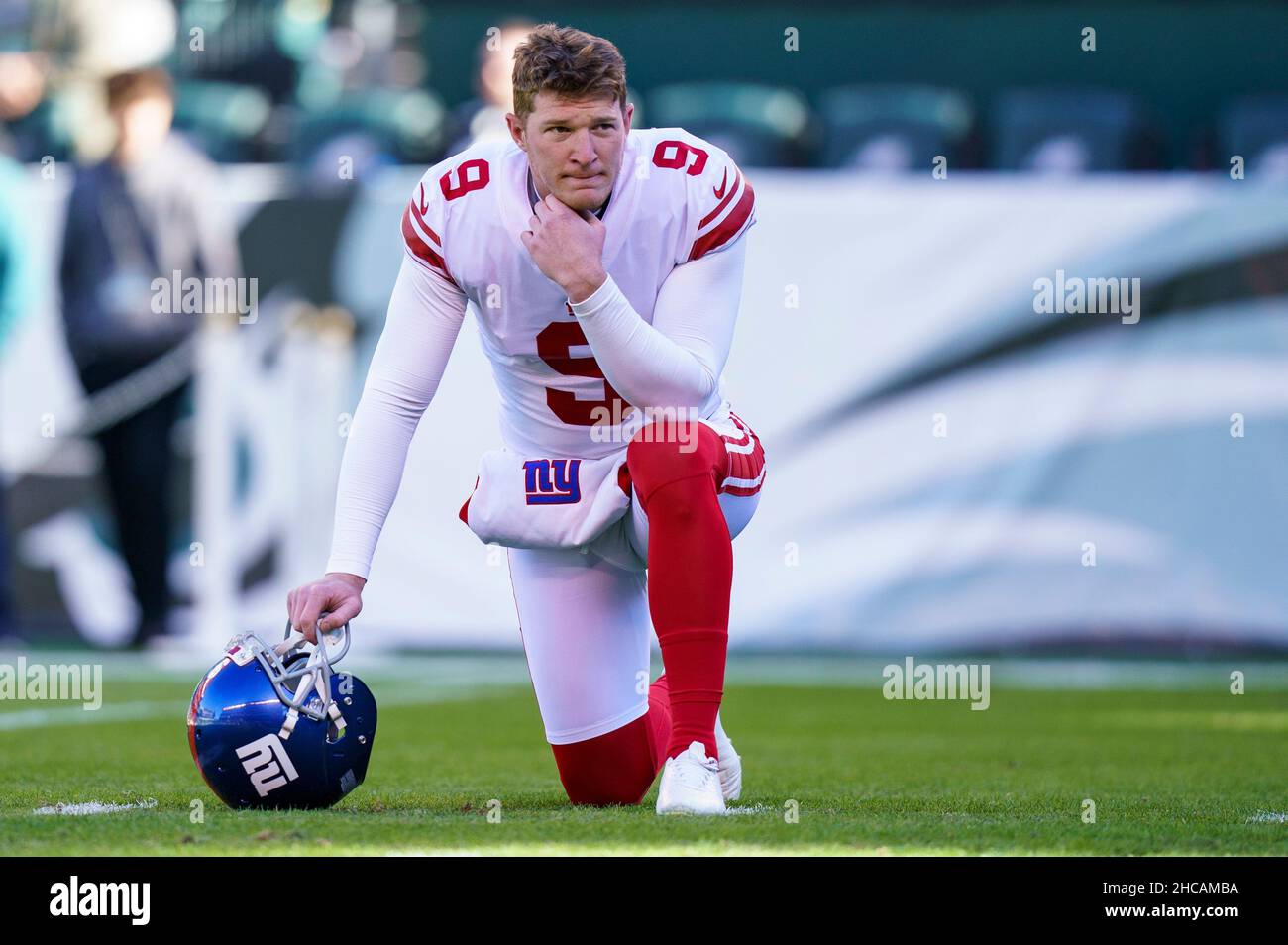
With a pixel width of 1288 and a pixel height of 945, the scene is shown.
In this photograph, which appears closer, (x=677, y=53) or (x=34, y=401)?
(x=34, y=401)

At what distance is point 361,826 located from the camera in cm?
301

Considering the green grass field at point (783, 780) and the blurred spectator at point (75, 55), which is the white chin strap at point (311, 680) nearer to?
the green grass field at point (783, 780)

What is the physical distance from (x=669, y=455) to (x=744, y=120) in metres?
6.71

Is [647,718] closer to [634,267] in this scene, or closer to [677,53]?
[634,267]

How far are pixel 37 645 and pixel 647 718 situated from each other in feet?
17.0

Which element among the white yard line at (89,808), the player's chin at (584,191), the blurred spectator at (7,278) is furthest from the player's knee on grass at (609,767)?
the blurred spectator at (7,278)

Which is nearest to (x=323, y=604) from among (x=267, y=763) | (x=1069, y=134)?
(x=267, y=763)

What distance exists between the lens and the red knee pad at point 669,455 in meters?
3.27

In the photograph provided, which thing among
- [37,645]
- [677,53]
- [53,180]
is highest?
[677,53]

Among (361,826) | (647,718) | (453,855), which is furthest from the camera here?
(647,718)

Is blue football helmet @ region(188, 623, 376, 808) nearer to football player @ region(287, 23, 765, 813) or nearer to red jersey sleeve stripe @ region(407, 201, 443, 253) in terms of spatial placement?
football player @ region(287, 23, 765, 813)

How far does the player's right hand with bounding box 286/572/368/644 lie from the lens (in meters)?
3.28
